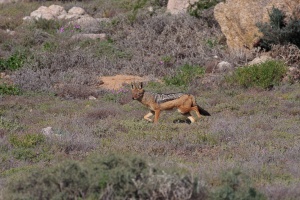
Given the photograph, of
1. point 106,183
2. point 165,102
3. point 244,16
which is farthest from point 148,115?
point 244,16

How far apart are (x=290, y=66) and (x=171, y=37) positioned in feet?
16.4

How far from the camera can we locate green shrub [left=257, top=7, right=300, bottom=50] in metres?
17.5

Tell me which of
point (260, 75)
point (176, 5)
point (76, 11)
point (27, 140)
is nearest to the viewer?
point (27, 140)

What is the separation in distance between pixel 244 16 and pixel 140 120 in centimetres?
786

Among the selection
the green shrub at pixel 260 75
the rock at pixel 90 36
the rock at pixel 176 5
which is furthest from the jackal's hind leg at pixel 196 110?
the rock at pixel 176 5

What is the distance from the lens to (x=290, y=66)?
1719 cm

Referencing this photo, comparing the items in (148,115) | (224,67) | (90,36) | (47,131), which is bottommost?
(90,36)

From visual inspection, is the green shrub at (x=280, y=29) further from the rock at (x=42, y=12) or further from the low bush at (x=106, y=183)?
the rock at (x=42, y=12)

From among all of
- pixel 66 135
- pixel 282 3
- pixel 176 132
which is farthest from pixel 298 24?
pixel 66 135

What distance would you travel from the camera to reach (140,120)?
12.4m

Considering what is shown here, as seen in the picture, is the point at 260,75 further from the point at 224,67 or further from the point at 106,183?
the point at 106,183

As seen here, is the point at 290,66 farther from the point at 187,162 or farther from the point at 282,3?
the point at 187,162

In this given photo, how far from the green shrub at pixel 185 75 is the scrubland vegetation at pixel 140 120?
1.2 inches

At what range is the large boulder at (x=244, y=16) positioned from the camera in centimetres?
1839
